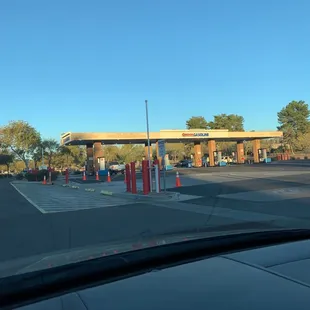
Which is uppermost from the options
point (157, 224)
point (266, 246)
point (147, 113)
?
point (147, 113)

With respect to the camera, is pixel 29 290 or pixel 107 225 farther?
pixel 107 225

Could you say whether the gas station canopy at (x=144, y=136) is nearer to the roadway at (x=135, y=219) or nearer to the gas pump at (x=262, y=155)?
the gas pump at (x=262, y=155)

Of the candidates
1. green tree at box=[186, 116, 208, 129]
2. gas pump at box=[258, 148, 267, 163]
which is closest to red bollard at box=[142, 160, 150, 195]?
gas pump at box=[258, 148, 267, 163]

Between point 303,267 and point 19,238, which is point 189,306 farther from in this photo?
point 19,238

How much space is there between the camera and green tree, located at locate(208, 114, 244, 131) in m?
92.8

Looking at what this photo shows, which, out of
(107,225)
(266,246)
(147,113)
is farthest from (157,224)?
(147,113)

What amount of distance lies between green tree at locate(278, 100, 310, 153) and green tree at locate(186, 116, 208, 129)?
18.3 meters

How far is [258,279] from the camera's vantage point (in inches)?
80.1

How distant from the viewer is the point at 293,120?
3526 inches

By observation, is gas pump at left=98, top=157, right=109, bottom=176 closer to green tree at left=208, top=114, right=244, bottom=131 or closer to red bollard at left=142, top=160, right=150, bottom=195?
red bollard at left=142, top=160, right=150, bottom=195

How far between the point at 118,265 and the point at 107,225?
A: 7.84 m

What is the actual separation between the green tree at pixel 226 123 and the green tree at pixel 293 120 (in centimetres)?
1021

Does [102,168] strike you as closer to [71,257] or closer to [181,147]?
[71,257]

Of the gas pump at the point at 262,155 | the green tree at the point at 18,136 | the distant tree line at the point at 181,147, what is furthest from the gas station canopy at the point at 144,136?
the distant tree line at the point at 181,147
